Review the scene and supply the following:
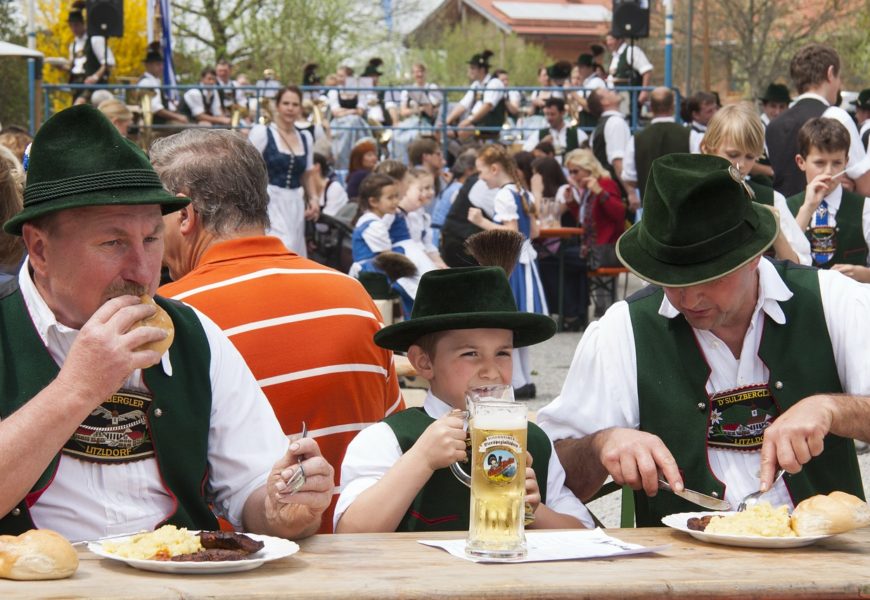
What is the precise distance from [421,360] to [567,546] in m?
0.89

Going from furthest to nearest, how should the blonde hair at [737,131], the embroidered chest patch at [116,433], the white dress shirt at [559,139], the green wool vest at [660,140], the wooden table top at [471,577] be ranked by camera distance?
the white dress shirt at [559,139] < the green wool vest at [660,140] < the blonde hair at [737,131] < the embroidered chest patch at [116,433] < the wooden table top at [471,577]

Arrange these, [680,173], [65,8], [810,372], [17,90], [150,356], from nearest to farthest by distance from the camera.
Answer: [150,356]
[680,173]
[810,372]
[17,90]
[65,8]

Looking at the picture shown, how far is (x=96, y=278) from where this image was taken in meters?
2.64

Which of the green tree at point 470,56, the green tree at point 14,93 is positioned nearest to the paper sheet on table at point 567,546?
the green tree at point 14,93

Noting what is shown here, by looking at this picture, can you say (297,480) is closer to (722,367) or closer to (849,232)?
(722,367)

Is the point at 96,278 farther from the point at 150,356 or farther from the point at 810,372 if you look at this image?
the point at 810,372

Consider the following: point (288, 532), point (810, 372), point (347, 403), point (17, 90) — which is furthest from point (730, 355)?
point (17, 90)

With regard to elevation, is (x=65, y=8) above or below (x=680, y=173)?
above

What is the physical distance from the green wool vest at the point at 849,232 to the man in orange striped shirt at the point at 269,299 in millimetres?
3913

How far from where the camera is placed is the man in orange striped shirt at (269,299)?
3588mm

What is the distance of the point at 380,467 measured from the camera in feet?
9.87

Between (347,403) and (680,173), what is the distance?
3.63ft

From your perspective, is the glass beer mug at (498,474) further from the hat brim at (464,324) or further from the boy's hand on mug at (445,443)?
the hat brim at (464,324)

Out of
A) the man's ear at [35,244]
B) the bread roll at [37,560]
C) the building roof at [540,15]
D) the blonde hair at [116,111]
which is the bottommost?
the bread roll at [37,560]
